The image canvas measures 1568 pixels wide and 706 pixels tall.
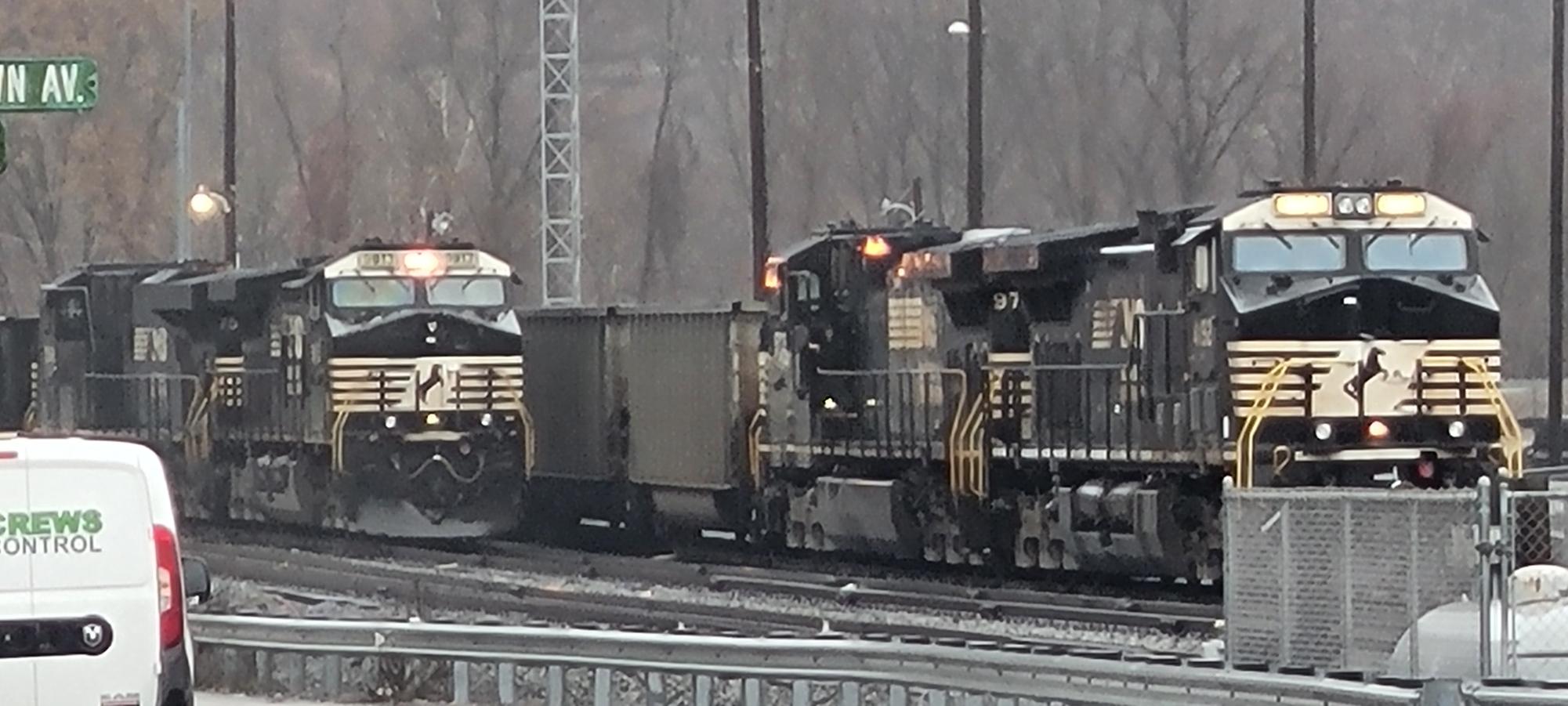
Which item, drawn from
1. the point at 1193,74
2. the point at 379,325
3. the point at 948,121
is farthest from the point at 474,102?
the point at 379,325

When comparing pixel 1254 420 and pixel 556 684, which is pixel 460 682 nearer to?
pixel 556 684

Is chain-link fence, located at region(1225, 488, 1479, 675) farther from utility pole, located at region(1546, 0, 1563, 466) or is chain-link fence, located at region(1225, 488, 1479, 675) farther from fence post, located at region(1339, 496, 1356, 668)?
utility pole, located at region(1546, 0, 1563, 466)

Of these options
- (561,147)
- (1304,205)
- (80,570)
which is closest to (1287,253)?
(1304,205)

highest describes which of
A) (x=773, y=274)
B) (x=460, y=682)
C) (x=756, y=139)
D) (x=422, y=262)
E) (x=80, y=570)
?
(x=756, y=139)

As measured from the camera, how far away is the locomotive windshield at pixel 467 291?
107ft

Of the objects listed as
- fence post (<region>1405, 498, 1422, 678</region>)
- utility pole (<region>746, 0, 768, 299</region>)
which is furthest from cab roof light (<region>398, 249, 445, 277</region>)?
fence post (<region>1405, 498, 1422, 678</region>)

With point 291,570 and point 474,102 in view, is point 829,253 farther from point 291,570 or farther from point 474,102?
point 474,102

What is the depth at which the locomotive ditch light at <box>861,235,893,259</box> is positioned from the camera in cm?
3039

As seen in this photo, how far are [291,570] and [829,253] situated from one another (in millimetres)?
6423

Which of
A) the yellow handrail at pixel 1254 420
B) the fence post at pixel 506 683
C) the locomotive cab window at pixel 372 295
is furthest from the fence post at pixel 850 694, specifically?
the locomotive cab window at pixel 372 295

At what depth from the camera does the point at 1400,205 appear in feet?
77.8

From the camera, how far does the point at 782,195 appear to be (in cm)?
7694

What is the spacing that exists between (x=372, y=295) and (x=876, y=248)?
569 cm

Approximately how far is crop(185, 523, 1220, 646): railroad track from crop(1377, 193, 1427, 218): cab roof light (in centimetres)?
330
